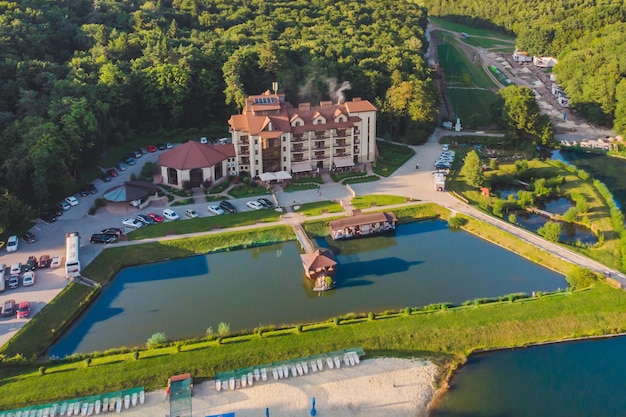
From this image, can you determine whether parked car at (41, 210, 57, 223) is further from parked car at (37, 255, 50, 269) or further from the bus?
parked car at (37, 255, 50, 269)

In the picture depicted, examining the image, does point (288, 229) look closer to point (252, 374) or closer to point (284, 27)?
point (252, 374)

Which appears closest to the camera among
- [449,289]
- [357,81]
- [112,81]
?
[449,289]

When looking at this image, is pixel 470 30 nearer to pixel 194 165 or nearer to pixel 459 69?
pixel 459 69

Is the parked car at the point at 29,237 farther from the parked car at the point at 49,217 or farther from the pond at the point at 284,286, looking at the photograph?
the pond at the point at 284,286

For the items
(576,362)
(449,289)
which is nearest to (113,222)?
(449,289)

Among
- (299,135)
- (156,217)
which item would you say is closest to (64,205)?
(156,217)

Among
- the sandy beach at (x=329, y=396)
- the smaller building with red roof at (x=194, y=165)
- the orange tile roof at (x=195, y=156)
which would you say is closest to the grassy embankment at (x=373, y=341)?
the sandy beach at (x=329, y=396)

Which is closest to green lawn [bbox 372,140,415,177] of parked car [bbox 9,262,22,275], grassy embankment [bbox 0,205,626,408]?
grassy embankment [bbox 0,205,626,408]
